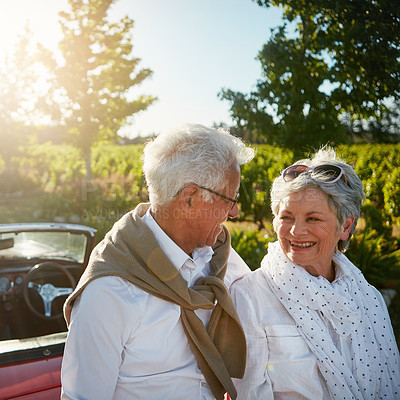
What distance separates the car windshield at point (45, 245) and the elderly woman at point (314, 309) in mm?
1823

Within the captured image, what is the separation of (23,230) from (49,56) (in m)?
12.7

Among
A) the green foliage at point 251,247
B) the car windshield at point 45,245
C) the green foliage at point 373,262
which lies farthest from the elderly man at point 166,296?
the green foliage at point 373,262

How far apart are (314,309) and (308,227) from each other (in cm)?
46

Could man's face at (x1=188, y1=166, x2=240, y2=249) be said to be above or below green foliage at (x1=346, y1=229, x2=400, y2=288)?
above

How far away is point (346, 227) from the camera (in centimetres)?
248

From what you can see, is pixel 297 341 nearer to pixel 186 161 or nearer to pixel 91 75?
pixel 186 161

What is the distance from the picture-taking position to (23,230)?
10.9 feet

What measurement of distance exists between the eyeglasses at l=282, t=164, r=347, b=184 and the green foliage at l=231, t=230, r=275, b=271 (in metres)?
2.80

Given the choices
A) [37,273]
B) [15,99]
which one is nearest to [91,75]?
[15,99]

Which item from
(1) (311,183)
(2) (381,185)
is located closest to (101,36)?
(2) (381,185)

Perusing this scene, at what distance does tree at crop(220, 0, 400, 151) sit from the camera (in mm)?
5629

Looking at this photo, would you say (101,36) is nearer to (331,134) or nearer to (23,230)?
(331,134)

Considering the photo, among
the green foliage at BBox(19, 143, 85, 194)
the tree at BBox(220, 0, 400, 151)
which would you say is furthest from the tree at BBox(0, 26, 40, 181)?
the tree at BBox(220, 0, 400, 151)

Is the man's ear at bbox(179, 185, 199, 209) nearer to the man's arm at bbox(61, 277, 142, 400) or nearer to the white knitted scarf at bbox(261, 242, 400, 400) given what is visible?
Answer: the man's arm at bbox(61, 277, 142, 400)
